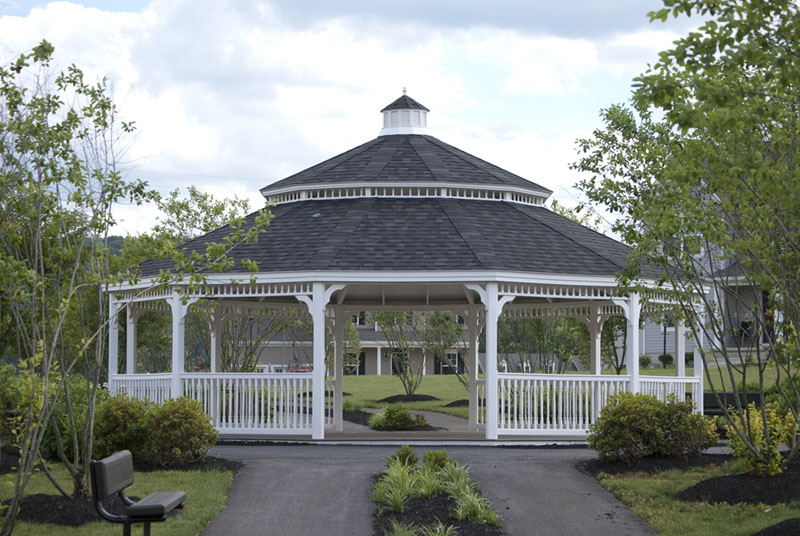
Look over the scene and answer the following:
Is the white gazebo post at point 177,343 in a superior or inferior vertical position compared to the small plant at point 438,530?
superior

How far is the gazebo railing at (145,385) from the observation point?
19750 millimetres

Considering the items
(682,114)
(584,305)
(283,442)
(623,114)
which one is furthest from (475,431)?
(682,114)

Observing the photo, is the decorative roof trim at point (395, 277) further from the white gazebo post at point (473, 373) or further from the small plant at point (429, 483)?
the small plant at point (429, 483)

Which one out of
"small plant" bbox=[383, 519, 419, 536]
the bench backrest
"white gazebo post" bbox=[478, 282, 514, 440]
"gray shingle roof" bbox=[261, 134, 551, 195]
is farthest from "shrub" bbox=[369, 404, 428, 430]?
the bench backrest

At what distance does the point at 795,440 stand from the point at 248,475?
734 centimetres

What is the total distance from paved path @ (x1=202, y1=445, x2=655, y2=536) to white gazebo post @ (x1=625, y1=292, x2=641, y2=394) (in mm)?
2707

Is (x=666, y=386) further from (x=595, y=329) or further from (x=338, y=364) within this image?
(x=338, y=364)

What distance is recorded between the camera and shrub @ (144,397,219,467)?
14586 mm

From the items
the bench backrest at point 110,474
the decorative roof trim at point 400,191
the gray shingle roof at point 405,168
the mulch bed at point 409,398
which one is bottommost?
the mulch bed at point 409,398

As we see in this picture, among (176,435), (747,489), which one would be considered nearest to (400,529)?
(747,489)

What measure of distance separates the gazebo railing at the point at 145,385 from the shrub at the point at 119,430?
4.16 m

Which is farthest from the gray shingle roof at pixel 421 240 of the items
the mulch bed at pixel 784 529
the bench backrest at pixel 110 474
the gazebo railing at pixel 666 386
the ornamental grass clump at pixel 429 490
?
the mulch bed at pixel 784 529

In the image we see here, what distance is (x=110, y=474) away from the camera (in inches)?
371

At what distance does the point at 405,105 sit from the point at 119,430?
12754 mm
